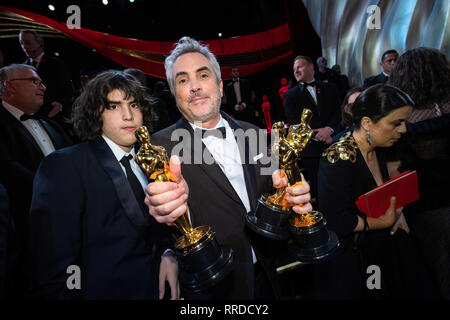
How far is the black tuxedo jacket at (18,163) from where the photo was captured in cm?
196

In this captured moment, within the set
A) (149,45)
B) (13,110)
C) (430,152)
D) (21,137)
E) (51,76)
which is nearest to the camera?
(430,152)

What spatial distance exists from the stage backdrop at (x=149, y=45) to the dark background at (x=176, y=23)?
203mm

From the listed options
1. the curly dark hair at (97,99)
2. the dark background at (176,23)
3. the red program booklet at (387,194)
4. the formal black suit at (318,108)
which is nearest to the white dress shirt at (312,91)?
the formal black suit at (318,108)

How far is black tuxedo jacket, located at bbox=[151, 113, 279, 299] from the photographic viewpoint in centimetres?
121

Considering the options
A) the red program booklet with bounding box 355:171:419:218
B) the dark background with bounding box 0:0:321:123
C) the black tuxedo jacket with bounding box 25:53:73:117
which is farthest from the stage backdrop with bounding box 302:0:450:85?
the black tuxedo jacket with bounding box 25:53:73:117

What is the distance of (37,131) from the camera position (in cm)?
230

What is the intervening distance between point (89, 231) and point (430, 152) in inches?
101

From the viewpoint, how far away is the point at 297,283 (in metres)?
2.17

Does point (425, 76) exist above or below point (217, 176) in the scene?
above

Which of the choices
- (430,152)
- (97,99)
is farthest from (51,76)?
(430,152)

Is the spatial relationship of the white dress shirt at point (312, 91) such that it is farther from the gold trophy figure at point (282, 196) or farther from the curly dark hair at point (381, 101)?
the gold trophy figure at point (282, 196)

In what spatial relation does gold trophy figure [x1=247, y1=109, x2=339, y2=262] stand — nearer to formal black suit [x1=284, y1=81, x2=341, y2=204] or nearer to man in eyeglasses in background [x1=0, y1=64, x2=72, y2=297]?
man in eyeglasses in background [x1=0, y1=64, x2=72, y2=297]

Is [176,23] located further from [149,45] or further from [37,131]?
[37,131]
